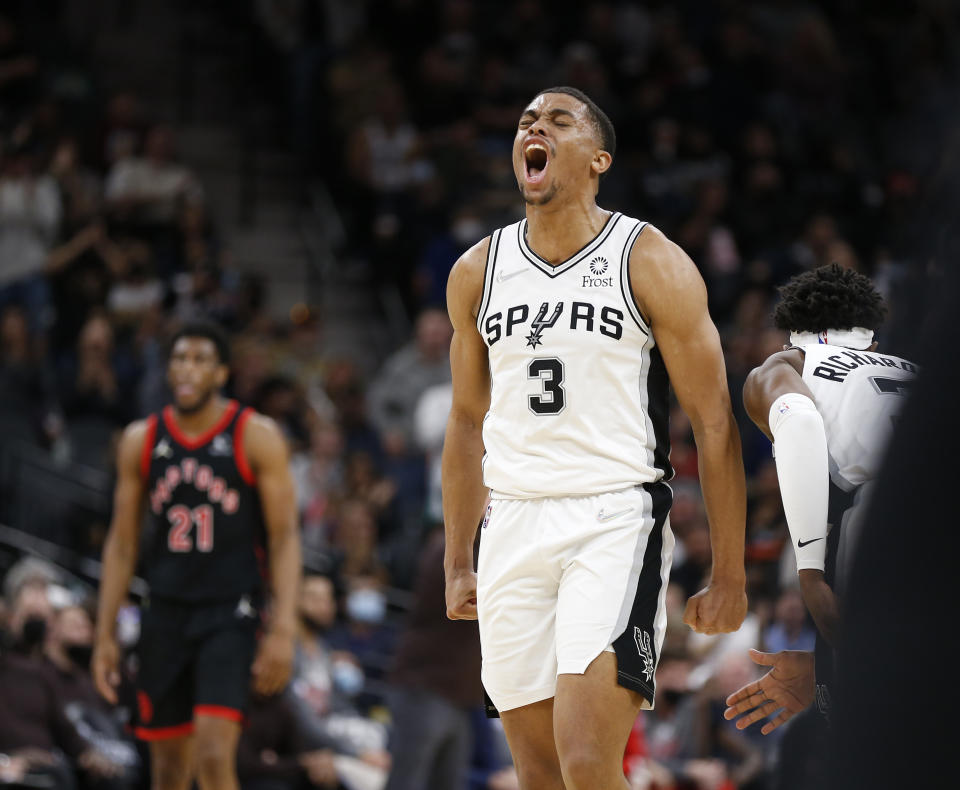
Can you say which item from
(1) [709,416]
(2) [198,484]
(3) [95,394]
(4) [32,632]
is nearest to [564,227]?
(1) [709,416]

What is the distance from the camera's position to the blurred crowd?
8477mm

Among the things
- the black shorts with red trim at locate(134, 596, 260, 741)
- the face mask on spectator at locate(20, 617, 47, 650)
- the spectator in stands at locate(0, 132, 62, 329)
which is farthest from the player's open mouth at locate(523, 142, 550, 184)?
the spectator in stands at locate(0, 132, 62, 329)

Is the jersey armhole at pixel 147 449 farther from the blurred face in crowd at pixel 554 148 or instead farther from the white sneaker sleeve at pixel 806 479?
the white sneaker sleeve at pixel 806 479

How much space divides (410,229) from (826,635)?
10840 mm

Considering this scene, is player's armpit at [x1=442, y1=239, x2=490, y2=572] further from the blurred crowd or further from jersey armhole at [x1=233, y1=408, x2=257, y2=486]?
the blurred crowd

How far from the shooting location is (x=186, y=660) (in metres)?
6.60

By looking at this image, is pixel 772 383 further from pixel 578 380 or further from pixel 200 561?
pixel 200 561

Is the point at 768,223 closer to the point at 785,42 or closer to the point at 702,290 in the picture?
the point at 785,42

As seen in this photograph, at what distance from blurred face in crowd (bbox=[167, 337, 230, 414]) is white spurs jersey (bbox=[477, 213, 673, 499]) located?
268cm

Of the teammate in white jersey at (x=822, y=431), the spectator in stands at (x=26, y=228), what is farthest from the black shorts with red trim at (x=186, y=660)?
the spectator in stands at (x=26, y=228)

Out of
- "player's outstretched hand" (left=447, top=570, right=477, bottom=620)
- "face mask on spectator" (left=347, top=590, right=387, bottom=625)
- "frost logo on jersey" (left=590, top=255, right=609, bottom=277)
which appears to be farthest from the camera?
"face mask on spectator" (left=347, top=590, right=387, bottom=625)

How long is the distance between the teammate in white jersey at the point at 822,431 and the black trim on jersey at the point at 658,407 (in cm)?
46

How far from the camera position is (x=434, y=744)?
8000 mm

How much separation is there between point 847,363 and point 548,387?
960mm
